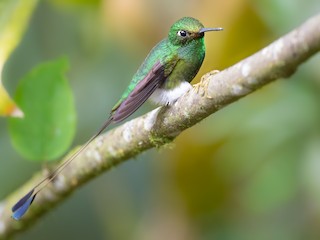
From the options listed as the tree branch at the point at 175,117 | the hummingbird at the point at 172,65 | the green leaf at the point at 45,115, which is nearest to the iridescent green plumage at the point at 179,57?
the hummingbird at the point at 172,65

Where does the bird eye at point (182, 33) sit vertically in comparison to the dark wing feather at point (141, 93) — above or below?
above

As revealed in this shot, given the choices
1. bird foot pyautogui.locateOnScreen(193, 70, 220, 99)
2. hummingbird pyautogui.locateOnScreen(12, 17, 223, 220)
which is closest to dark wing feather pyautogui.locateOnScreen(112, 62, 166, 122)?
hummingbird pyautogui.locateOnScreen(12, 17, 223, 220)

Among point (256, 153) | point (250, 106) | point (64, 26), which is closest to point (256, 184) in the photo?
point (256, 153)

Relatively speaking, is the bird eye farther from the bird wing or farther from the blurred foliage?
the blurred foliage

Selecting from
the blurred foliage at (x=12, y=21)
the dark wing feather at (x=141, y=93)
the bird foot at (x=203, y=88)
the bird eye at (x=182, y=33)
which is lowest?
the bird foot at (x=203, y=88)

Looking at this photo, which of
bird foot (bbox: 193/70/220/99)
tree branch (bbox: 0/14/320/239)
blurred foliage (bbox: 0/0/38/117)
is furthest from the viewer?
blurred foliage (bbox: 0/0/38/117)

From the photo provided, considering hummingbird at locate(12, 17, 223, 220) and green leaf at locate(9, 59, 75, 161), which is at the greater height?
green leaf at locate(9, 59, 75, 161)

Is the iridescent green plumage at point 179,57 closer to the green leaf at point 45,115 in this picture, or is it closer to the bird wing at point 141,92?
the bird wing at point 141,92
